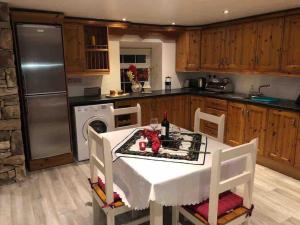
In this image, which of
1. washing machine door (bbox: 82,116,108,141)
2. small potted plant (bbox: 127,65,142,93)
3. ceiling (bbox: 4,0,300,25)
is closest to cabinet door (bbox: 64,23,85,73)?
ceiling (bbox: 4,0,300,25)

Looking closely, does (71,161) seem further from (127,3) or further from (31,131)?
(127,3)

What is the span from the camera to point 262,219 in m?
2.38

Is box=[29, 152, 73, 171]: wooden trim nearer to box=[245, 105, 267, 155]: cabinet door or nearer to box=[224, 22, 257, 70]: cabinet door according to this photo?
box=[245, 105, 267, 155]: cabinet door

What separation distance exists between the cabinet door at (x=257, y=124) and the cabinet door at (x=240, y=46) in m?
0.76

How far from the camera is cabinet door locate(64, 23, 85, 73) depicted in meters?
3.66

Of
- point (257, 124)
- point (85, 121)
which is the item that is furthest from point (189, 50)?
point (85, 121)

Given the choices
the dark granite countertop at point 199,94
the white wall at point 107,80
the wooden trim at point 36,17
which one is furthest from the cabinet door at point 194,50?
the wooden trim at point 36,17

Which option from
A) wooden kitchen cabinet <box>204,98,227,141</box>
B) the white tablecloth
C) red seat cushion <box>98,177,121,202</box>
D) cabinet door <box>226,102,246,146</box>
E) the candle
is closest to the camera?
the white tablecloth

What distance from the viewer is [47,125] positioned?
3.37 m

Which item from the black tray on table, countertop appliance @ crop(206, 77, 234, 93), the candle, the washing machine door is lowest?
the washing machine door

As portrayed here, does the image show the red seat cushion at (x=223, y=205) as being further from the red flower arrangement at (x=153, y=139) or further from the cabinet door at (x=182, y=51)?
the cabinet door at (x=182, y=51)

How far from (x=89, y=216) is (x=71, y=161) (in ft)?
4.68

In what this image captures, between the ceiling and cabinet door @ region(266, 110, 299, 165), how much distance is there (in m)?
1.43

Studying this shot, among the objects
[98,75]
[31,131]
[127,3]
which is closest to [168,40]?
[98,75]
